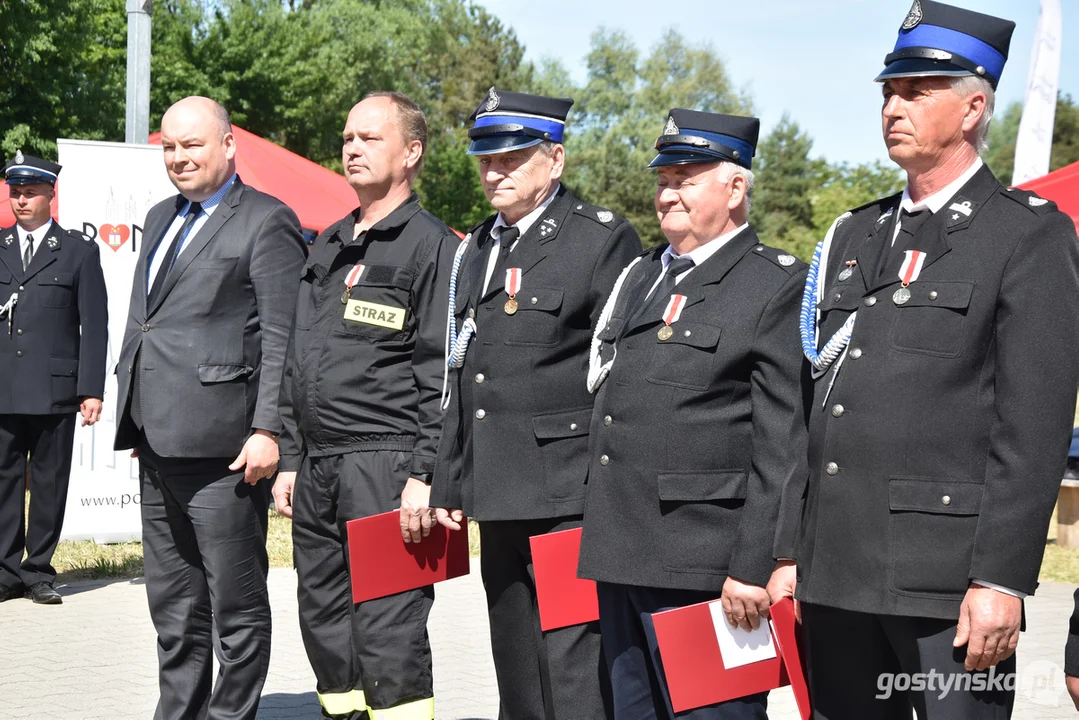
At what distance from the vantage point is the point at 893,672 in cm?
297

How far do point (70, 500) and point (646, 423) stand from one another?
6597 mm

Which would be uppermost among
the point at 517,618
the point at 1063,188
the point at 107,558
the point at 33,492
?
the point at 1063,188

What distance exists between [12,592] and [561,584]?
5.17 metres

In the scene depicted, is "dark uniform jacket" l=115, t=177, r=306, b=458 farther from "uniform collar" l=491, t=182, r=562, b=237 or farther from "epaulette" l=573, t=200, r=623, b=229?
"epaulette" l=573, t=200, r=623, b=229

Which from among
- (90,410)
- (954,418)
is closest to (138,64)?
(90,410)

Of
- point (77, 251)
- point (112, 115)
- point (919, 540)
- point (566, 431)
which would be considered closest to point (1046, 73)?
point (77, 251)

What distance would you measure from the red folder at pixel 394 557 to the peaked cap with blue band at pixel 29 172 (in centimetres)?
475

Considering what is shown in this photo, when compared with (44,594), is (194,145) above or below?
above

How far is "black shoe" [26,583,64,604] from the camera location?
771 centimetres

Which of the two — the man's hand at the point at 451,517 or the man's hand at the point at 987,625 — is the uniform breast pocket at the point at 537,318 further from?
the man's hand at the point at 987,625

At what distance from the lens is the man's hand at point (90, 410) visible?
7.64m

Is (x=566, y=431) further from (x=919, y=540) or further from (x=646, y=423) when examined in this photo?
(x=919, y=540)

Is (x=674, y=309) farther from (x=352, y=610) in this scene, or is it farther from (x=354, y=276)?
(x=352, y=610)

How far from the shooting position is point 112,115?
2677 centimetres
